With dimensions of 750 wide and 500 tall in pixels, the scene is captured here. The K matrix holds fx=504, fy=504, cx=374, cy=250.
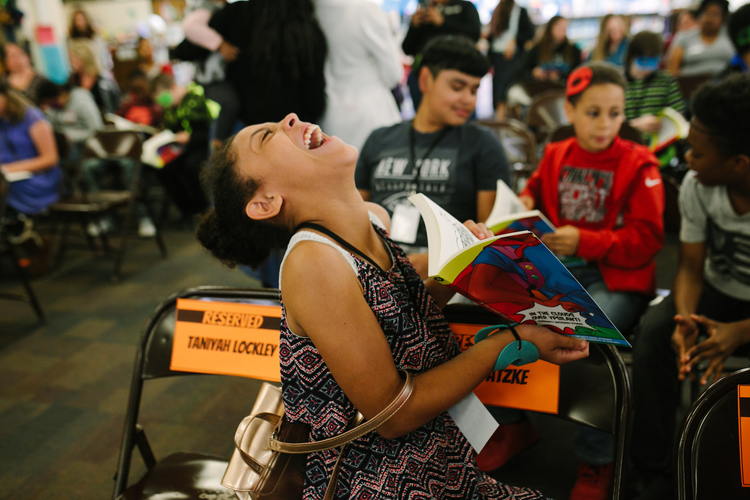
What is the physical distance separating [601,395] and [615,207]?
84cm

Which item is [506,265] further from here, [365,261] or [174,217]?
[174,217]

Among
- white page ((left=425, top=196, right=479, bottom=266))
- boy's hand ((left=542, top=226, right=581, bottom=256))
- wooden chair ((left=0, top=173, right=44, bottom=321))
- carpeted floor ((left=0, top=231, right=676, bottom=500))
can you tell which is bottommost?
carpeted floor ((left=0, top=231, right=676, bottom=500))

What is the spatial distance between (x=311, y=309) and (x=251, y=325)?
15.7 inches

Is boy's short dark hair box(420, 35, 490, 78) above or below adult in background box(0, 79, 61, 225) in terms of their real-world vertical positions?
above

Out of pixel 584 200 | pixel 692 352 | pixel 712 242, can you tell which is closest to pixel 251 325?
pixel 692 352

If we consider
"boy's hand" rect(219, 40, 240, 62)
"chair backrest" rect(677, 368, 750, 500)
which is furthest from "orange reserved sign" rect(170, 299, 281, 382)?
"boy's hand" rect(219, 40, 240, 62)

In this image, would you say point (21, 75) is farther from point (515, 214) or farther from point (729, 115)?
point (729, 115)

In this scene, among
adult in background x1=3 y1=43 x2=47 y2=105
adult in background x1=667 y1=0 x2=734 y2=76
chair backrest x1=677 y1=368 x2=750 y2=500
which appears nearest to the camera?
chair backrest x1=677 y1=368 x2=750 y2=500

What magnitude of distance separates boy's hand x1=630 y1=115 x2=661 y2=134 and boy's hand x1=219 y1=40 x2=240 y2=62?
210 centimetres

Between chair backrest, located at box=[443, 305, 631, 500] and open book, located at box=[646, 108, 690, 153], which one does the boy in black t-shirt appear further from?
open book, located at box=[646, 108, 690, 153]

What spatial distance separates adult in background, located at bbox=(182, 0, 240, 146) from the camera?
2.26m

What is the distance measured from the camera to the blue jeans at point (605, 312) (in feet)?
4.59

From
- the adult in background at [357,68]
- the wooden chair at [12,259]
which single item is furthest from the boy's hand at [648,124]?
the wooden chair at [12,259]

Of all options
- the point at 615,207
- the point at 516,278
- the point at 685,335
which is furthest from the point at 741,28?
the point at 516,278
